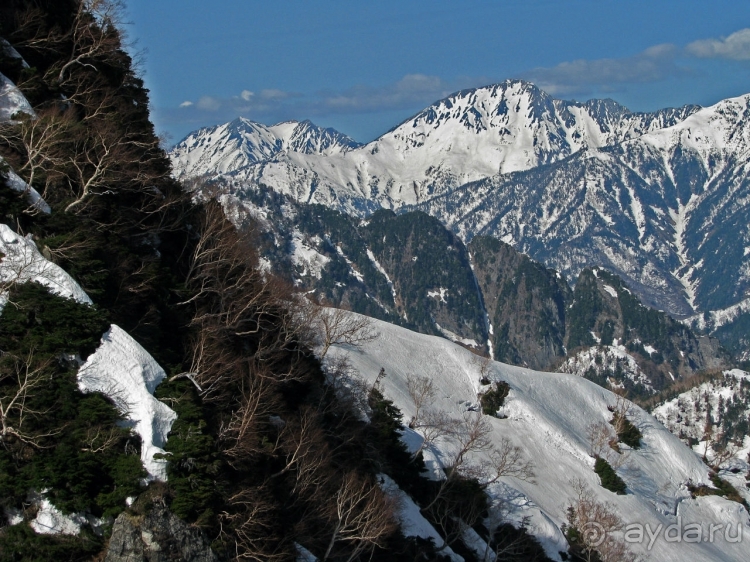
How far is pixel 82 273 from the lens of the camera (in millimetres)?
41938

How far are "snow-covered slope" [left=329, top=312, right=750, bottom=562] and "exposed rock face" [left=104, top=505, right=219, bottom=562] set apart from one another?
45627 millimetres

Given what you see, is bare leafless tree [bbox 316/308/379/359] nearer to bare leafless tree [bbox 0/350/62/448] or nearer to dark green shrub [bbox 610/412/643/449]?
dark green shrub [bbox 610/412/643/449]

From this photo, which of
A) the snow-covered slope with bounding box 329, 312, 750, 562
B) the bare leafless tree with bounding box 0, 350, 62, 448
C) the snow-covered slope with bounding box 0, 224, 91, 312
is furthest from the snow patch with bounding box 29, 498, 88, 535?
the snow-covered slope with bounding box 329, 312, 750, 562

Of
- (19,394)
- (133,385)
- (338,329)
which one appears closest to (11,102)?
(133,385)

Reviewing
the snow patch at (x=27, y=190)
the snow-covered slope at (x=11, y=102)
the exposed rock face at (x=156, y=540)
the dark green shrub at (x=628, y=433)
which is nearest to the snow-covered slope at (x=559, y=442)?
the dark green shrub at (x=628, y=433)

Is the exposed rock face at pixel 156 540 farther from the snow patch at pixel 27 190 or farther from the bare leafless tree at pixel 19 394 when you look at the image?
the snow patch at pixel 27 190

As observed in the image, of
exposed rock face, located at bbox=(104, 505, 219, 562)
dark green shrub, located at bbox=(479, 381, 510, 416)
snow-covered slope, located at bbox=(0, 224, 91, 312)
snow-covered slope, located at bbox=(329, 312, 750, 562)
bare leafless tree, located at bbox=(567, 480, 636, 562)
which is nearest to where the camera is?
exposed rock face, located at bbox=(104, 505, 219, 562)

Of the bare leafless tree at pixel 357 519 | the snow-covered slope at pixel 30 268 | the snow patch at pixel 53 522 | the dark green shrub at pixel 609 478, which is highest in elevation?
the snow-covered slope at pixel 30 268

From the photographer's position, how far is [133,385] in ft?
127

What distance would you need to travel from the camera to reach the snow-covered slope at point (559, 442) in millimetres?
86125

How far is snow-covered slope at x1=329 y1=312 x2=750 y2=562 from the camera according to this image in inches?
3391

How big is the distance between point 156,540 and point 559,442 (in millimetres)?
71125

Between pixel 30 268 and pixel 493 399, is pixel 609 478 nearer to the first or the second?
pixel 493 399

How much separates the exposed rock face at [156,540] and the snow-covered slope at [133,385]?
2.10m
